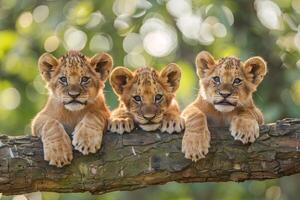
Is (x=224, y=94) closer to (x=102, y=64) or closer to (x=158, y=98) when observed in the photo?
(x=158, y=98)

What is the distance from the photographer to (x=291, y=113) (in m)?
12.0

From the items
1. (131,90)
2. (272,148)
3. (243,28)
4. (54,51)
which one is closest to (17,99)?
(54,51)

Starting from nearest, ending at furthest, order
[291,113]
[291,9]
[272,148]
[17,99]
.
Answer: [272,148], [291,113], [291,9], [17,99]

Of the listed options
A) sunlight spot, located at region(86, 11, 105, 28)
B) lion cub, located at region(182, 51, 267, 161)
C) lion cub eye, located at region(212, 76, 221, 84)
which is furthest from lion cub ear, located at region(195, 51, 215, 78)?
sunlight spot, located at region(86, 11, 105, 28)

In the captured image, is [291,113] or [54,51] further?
[54,51]

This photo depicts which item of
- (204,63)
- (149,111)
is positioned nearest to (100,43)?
(204,63)

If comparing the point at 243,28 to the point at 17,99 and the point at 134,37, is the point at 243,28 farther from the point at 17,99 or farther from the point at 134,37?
the point at 17,99

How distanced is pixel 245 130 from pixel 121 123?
39.6 inches

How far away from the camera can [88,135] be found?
850 cm

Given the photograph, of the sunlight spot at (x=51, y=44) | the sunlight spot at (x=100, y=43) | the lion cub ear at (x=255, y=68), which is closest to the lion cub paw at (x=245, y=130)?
the lion cub ear at (x=255, y=68)

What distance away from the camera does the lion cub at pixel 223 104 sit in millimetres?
8555

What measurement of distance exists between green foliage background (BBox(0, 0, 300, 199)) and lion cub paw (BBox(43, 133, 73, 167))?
3.89 meters

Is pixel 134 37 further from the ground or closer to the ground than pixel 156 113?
further from the ground

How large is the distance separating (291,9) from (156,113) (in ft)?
15.1
